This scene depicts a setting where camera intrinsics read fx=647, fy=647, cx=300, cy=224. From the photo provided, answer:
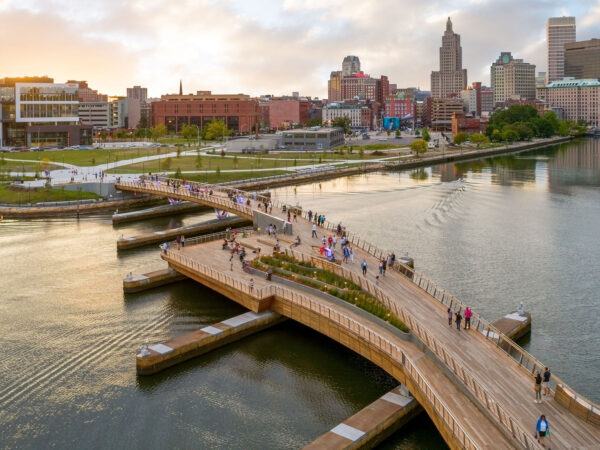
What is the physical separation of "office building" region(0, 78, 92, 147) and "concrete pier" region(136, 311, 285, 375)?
11602 centimetres

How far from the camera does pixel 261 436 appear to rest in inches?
917

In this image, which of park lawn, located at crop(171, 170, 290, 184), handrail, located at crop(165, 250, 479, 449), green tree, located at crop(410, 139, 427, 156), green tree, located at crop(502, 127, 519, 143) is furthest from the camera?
green tree, located at crop(502, 127, 519, 143)

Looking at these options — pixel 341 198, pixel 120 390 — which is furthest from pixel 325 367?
pixel 341 198

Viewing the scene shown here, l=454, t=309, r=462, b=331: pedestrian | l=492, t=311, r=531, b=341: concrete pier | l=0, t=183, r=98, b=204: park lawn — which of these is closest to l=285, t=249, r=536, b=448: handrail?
l=454, t=309, r=462, b=331: pedestrian

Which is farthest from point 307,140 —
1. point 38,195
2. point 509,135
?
point 38,195

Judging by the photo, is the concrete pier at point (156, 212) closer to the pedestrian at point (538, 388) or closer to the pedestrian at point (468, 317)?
the pedestrian at point (468, 317)

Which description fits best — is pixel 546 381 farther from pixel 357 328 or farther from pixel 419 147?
pixel 419 147

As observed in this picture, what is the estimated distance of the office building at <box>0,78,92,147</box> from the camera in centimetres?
13250

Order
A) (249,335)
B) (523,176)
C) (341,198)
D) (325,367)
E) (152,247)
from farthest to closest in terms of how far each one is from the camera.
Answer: (523,176) → (341,198) → (152,247) → (249,335) → (325,367)

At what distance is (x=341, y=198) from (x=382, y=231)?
877 inches

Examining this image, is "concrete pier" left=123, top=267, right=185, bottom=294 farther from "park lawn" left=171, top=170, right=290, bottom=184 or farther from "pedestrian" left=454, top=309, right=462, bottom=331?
"park lawn" left=171, top=170, right=290, bottom=184

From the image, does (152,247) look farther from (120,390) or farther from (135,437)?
(135,437)

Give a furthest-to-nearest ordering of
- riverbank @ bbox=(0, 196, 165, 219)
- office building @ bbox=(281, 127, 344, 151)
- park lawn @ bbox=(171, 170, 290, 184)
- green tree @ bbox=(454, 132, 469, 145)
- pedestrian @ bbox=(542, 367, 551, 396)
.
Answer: green tree @ bbox=(454, 132, 469, 145)
office building @ bbox=(281, 127, 344, 151)
park lawn @ bbox=(171, 170, 290, 184)
riverbank @ bbox=(0, 196, 165, 219)
pedestrian @ bbox=(542, 367, 551, 396)

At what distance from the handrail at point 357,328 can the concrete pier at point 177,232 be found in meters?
10.7
